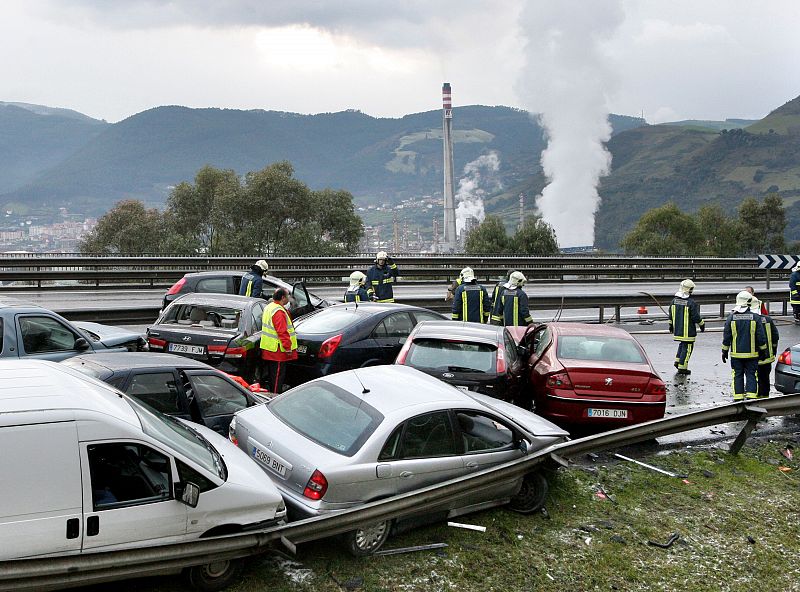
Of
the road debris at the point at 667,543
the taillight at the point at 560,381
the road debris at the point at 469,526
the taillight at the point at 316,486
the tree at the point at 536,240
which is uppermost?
the tree at the point at 536,240

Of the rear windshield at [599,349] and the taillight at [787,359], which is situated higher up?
the rear windshield at [599,349]

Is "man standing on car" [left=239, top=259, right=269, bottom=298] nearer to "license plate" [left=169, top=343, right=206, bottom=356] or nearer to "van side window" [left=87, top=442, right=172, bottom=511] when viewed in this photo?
"license plate" [left=169, top=343, right=206, bottom=356]

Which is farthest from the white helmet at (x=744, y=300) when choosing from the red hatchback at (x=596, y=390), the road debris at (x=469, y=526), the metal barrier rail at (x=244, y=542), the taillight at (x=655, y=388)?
the road debris at (x=469, y=526)

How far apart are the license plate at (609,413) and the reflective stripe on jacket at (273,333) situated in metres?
3.80

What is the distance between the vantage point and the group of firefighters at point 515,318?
10.3m

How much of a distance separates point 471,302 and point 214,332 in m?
4.83

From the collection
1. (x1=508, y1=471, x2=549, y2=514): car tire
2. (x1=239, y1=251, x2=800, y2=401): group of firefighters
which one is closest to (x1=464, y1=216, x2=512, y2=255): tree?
(x1=239, y1=251, x2=800, y2=401): group of firefighters

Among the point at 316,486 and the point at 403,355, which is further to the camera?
the point at 403,355

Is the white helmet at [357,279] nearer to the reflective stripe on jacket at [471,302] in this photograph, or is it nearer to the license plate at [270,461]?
the reflective stripe on jacket at [471,302]

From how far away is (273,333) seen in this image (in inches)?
403

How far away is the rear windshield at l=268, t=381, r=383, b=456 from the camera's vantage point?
6.32 m

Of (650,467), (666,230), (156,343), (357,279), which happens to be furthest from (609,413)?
(666,230)

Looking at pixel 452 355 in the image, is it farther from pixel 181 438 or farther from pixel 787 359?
pixel 787 359

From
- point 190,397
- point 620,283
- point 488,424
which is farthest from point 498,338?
point 620,283
